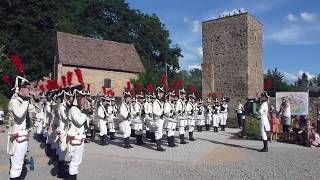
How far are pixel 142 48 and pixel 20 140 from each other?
43.4m

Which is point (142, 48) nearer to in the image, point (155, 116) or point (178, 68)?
point (178, 68)

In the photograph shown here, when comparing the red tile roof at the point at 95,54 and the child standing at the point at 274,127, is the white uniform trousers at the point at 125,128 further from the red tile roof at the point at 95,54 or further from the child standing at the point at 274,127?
the red tile roof at the point at 95,54

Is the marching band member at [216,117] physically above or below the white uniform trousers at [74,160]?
above

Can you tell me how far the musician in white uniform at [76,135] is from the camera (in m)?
7.71

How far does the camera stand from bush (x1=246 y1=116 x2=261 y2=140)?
16.2 m

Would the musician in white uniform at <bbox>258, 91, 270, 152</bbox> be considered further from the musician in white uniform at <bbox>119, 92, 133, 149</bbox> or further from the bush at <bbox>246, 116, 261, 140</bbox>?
the musician in white uniform at <bbox>119, 92, 133, 149</bbox>

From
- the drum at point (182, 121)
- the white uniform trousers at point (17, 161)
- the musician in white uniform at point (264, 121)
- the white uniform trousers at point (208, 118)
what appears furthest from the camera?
the white uniform trousers at point (208, 118)

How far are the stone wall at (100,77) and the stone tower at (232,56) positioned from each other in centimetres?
1026

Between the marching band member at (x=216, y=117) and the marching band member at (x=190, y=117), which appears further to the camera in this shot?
the marching band member at (x=216, y=117)

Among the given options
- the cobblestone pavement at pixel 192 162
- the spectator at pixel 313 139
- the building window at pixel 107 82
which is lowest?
the cobblestone pavement at pixel 192 162

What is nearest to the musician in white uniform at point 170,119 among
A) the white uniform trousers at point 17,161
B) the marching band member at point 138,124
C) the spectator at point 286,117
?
the marching band member at point 138,124

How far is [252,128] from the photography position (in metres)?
16.5

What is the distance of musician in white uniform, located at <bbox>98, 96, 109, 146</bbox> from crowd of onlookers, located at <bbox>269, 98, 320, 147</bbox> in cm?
649

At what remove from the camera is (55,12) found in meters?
42.7
